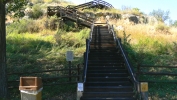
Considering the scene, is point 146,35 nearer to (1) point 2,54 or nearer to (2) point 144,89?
(2) point 144,89

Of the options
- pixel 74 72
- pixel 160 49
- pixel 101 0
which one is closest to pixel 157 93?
pixel 74 72

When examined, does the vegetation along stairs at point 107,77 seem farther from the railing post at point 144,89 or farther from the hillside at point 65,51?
the hillside at point 65,51

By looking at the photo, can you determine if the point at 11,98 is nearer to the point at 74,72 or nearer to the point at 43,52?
the point at 74,72

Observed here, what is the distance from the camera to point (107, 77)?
37.6 ft

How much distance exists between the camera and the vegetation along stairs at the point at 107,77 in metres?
10.1

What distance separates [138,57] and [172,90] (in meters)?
4.69

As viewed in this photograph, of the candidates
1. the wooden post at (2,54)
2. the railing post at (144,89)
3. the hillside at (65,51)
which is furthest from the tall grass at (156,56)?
the wooden post at (2,54)

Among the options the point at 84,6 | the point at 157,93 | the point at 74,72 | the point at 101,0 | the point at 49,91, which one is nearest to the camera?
the point at 157,93

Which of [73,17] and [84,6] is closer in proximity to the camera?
[73,17]

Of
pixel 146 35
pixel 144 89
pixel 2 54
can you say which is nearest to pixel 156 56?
pixel 146 35

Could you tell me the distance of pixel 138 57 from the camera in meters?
16.2

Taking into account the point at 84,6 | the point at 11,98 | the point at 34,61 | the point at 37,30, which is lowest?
the point at 11,98

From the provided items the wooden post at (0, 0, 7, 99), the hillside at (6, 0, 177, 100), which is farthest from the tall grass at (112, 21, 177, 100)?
the wooden post at (0, 0, 7, 99)

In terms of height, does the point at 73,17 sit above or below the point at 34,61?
above
